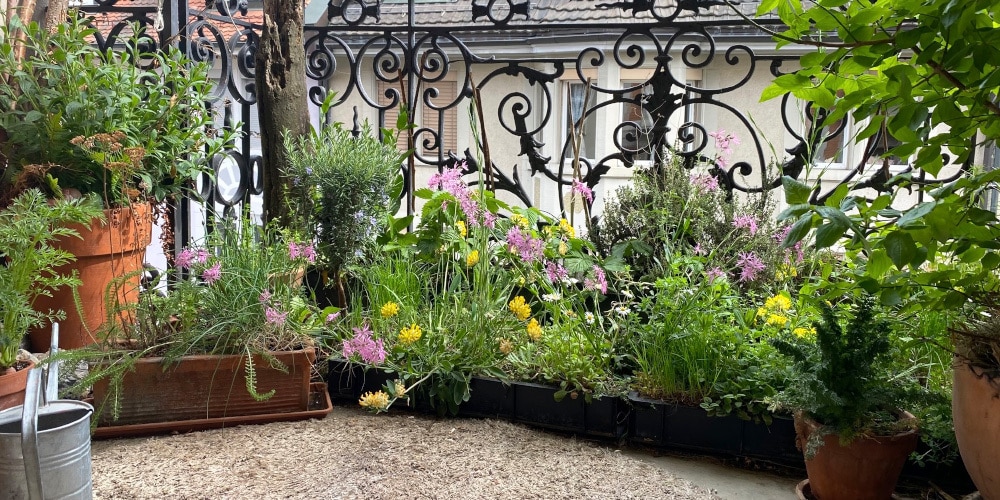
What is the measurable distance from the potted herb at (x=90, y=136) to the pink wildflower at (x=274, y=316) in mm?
556

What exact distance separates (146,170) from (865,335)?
2.44 meters

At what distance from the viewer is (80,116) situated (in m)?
2.72

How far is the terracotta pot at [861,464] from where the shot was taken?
1901 mm

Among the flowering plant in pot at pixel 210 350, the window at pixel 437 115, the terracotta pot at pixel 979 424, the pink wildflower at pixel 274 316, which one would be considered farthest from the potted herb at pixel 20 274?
the window at pixel 437 115

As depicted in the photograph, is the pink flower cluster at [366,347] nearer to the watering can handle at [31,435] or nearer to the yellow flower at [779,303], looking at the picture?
the watering can handle at [31,435]

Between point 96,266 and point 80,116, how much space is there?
55 cm

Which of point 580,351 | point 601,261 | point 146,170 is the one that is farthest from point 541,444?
point 146,170

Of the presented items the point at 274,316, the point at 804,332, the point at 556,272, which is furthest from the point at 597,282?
the point at 274,316

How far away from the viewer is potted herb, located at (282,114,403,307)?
2.76 meters

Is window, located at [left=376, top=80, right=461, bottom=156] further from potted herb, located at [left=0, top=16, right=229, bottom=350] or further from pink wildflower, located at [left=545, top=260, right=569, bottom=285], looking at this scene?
pink wildflower, located at [left=545, top=260, right=569, bottom=285]

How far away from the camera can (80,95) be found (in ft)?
8.86

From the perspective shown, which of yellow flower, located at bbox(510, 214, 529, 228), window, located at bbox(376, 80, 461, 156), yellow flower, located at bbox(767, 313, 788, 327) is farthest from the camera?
window, located at bbox(376, 80, 461, 156)

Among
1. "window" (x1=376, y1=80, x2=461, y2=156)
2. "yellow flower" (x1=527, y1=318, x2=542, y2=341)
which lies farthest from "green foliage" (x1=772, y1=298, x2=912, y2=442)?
"window" (x1=376, y1=80, x2=461, y2=156)

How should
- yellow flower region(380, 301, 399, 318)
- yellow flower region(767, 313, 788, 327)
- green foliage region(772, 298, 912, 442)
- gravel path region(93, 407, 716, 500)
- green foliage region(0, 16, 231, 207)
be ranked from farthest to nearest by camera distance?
1. green foliage region(0, 16, 231, 207)
2. yellow flower region(380, 301, 399, 318)
3. yellow flower region(767, 313, 788, 327)
4. gravel path region(93, 407, 716, 500)
5. green foliage region(772, 298, 912, 442)
